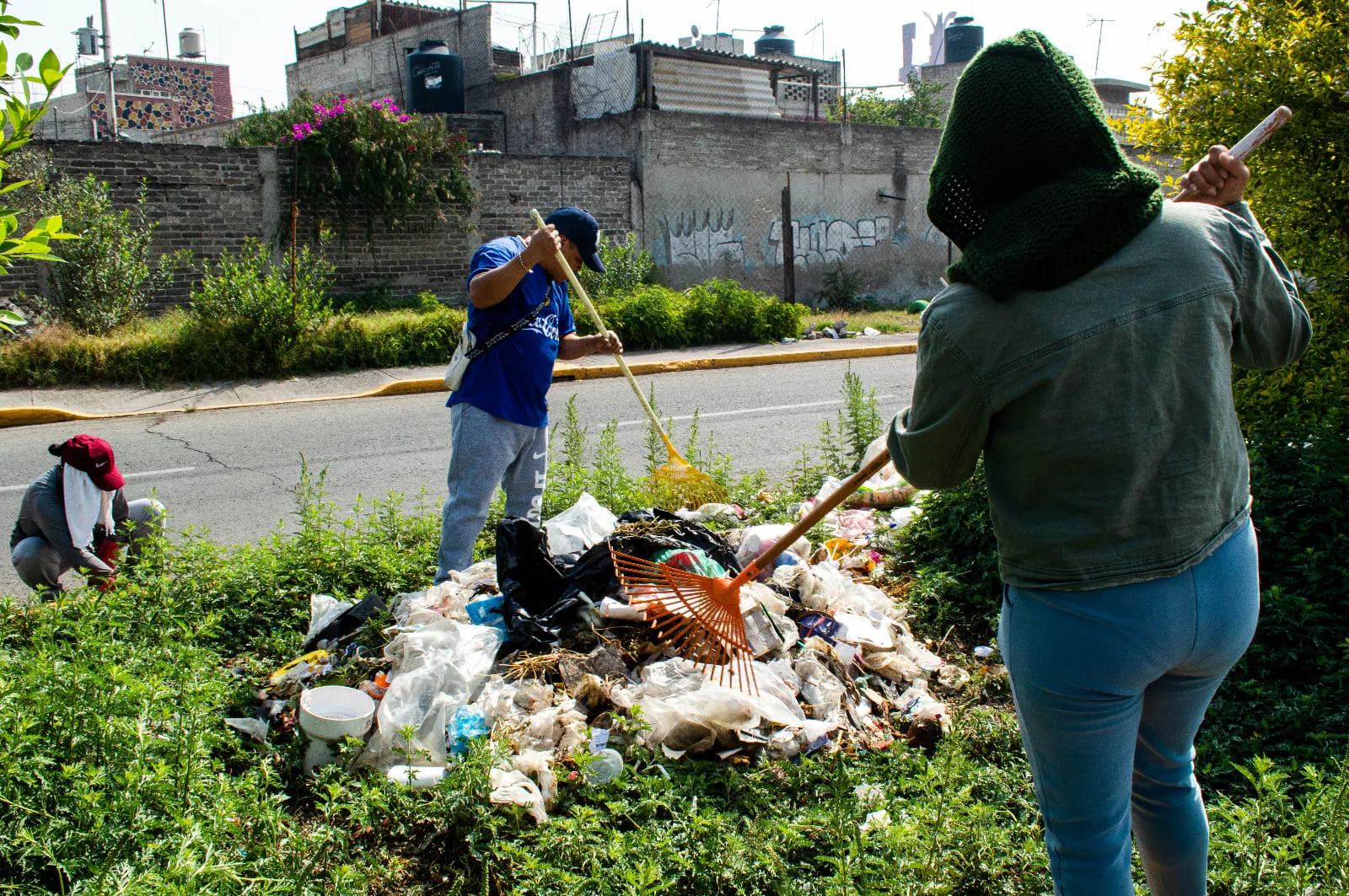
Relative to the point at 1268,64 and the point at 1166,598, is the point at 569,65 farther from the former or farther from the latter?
the point at 1166,598

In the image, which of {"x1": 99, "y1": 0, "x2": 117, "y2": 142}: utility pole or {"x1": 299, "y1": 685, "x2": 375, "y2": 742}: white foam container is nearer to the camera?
{"x1": 299, "y1": 685, "x2": 375, "y2": 742}: white foam container

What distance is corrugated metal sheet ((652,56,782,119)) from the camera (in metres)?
20.7

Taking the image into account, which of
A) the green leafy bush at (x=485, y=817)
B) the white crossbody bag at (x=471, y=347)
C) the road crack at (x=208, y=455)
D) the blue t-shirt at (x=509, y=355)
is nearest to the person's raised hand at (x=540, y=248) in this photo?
the blue t-shirt at (x=509, y=355)

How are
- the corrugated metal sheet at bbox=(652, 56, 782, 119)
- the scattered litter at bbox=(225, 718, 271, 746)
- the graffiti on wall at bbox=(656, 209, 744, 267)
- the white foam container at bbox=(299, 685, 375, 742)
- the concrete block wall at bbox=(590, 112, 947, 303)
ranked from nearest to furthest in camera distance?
the white foam container at bbox=(299, 685, 375, 742) < the scattered litter at bbox=(225, 718, 271, 746) < the concrete block wall at bbox=(590, 112, 947, 303) < the graffiti on wall at bbox=(656, 209, 744, 267) < the corrugated metal sheet at bbox=(652, 56, 782, 119)

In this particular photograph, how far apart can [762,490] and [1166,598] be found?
433cm

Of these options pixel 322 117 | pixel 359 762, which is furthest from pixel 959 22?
pixel 359 762

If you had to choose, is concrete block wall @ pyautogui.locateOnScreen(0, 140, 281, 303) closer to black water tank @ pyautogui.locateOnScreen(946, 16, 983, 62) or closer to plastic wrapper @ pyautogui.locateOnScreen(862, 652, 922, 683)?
plastic wrapper @ pyautogui.locateOnScreen(862, 652, 922, 683)

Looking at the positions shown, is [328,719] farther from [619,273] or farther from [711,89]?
[711,89]

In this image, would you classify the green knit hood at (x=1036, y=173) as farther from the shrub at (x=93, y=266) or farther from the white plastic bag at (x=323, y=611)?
the shrub at (x=93, y=266)

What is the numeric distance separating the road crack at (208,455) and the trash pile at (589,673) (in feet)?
11.4

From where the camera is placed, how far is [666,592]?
3.67m

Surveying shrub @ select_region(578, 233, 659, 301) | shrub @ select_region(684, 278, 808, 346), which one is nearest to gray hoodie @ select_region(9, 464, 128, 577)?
shrub @ select_region(684, 278, 808, 346)

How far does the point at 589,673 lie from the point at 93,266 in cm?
1134

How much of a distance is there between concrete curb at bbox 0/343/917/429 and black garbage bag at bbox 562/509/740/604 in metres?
4.99
